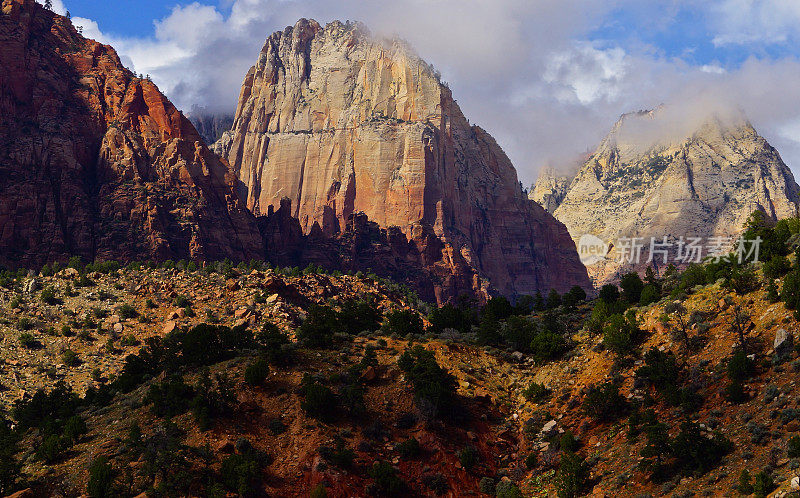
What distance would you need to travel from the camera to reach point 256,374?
178 ft

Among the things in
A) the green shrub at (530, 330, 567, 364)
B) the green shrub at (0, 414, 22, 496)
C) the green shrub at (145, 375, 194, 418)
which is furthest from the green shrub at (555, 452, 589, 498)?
the green shrub at (0, 414, 22, 496)

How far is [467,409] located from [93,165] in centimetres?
13368

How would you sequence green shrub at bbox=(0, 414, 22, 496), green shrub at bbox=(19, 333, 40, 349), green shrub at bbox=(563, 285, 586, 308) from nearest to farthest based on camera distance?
green shrub at bbox=(0, 414, 22, 496), green shrub at bbox=(19, 333, 40, 349), green shrub at bbox=(563, 285, 586, 308)

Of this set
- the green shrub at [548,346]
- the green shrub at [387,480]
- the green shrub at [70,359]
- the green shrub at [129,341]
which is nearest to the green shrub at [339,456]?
the green shrub at [387,480]

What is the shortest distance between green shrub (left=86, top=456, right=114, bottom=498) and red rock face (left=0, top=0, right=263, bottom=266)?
108082mm

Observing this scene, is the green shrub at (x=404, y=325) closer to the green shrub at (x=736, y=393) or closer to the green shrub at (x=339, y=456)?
the green shrub at (x=339, y=456)

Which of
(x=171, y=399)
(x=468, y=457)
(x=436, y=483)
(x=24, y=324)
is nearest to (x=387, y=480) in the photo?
(x=436, y=483)

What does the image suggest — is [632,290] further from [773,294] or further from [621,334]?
[773,294]

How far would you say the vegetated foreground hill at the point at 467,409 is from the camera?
41.2 m

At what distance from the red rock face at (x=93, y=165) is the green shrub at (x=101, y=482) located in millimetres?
108082

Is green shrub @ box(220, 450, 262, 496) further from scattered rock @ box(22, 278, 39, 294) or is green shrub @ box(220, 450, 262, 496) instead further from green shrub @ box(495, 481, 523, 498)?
scattered rock @ box(22, 278, 39, 294)

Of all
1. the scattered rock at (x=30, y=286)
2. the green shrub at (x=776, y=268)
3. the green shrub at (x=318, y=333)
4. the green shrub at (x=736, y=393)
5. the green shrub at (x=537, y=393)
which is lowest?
the green shrub at (x=537, y=393)

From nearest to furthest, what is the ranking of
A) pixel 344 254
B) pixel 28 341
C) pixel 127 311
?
pixel 28 341 < pixel 127 311 < pixel 344 254

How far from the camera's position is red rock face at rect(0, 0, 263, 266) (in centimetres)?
14538
